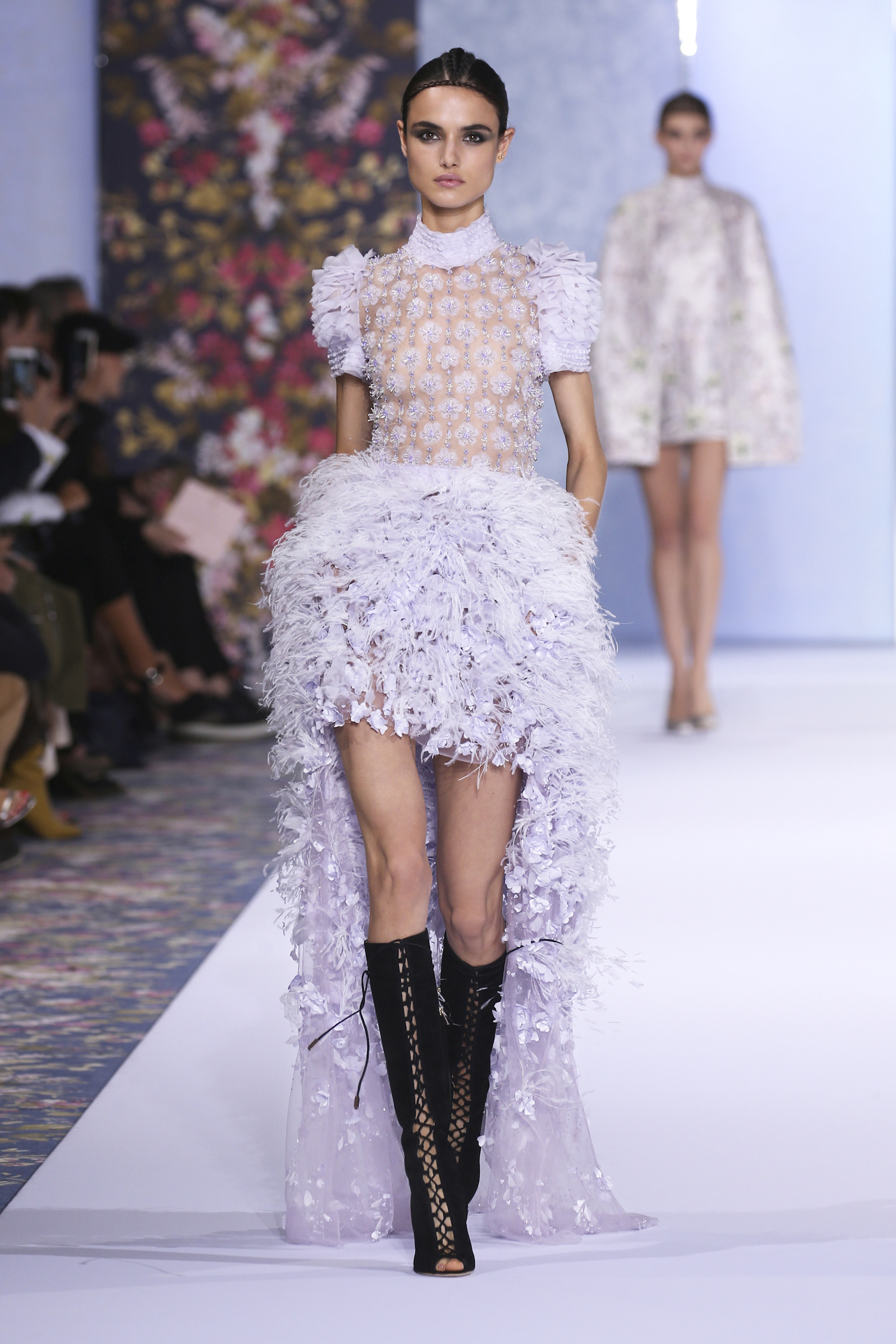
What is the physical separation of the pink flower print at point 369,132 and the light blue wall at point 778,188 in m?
1.22

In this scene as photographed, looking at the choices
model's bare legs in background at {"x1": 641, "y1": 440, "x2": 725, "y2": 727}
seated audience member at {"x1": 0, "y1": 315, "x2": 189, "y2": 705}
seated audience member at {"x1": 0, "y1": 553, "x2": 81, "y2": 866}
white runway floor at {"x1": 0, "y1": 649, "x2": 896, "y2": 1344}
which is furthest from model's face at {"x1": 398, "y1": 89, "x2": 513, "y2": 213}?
model's bare legs in background at {"x1": 641, "y1": 440, "x2": 725, "y2": 727}

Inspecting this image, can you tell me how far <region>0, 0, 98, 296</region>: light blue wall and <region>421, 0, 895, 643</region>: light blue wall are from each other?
1750mm

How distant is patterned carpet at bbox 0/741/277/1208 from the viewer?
1.93 metres

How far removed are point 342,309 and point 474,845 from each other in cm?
49

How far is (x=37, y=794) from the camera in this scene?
10.9ft

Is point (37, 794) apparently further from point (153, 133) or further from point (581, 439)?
point (153, 133)

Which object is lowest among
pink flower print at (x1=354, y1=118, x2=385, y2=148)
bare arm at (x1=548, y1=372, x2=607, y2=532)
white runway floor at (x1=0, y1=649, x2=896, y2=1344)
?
white runway floor at (x1=0, y1=649, x2=896, y2=1344)

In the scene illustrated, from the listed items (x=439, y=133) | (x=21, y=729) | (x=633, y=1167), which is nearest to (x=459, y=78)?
(x=439, y=133)

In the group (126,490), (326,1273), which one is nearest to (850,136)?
(126,490)

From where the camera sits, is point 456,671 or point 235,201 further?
point 235,201

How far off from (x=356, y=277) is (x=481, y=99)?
0.19m

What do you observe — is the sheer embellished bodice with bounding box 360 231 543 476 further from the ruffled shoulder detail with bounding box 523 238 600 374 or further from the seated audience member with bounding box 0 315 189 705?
the seated audience member with bounding box 0 315 189 705

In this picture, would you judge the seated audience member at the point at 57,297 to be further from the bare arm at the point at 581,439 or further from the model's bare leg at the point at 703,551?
the bare arm at the point at 581,439

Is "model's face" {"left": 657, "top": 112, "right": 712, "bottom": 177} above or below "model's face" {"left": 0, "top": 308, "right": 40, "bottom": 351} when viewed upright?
above
